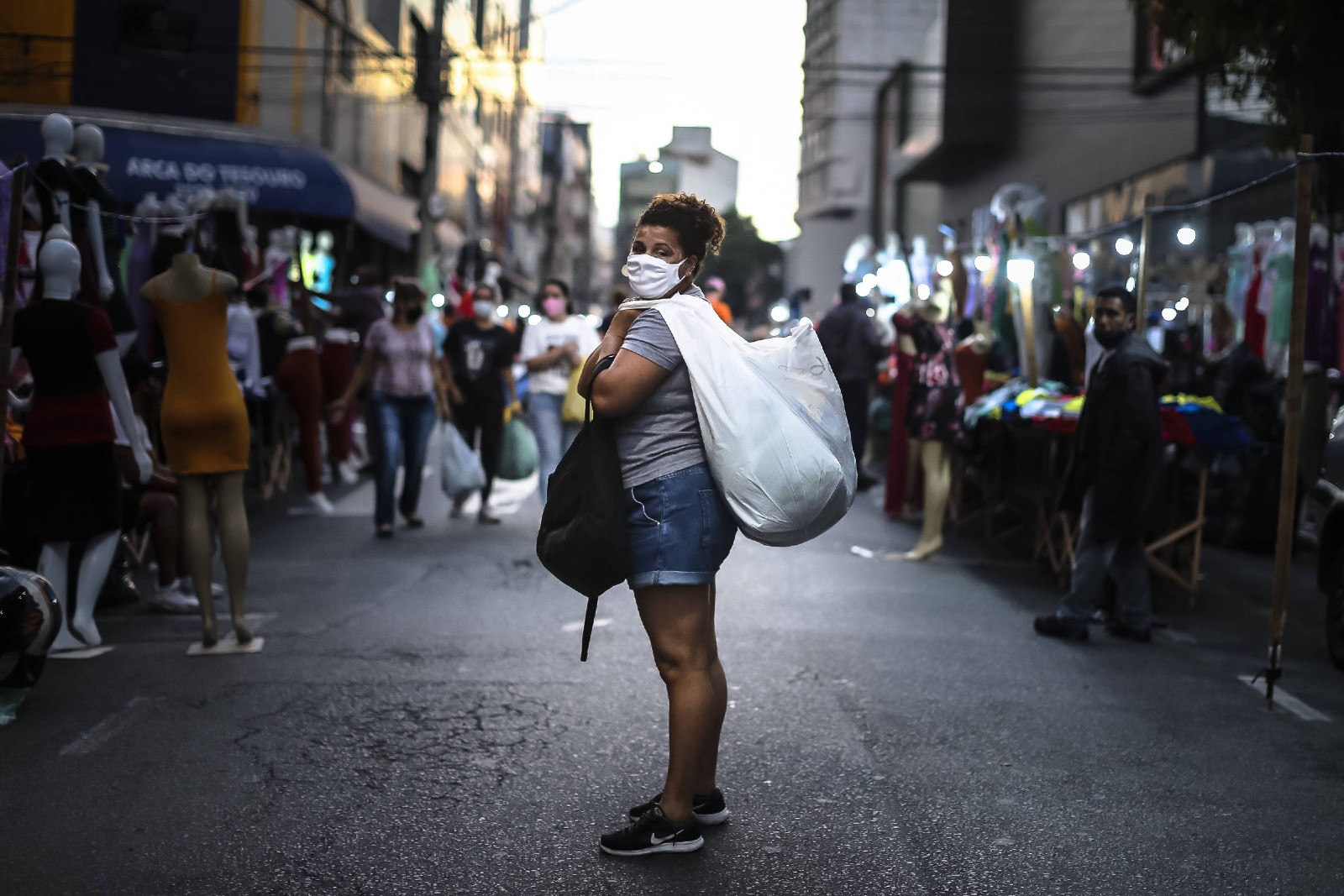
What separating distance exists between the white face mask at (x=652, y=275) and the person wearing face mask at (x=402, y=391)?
23.7 feet

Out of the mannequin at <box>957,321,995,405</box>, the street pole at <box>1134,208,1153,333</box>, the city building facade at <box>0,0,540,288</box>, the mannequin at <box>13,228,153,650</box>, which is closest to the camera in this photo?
the mannequin at <box>13,228,153,650</box>

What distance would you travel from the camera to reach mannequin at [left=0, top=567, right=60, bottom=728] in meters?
5.42

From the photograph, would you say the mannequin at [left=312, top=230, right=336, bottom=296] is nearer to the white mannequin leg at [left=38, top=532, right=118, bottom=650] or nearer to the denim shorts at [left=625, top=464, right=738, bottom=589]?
the white mannequin leg at [left=38, top=532, right=118, bottom=650]

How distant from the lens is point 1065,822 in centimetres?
463

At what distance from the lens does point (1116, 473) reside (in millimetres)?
7695

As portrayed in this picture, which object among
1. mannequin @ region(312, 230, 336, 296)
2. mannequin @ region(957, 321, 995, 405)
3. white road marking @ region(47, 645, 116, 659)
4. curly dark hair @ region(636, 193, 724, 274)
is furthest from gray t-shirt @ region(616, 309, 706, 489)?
mannequin @ region(312, 230, 336, 296)

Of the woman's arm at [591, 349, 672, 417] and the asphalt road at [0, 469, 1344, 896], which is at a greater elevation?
the woman's arm at [591, 349, 672, 417]

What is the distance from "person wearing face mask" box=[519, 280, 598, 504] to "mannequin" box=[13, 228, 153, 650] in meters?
5.19

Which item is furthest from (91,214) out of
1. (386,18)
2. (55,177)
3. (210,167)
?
(386,18)

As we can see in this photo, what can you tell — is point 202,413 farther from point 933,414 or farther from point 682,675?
point 933,414

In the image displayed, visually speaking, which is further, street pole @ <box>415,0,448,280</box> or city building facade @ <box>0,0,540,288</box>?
street pole @ <box>415,0,448,280</box>

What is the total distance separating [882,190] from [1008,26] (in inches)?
924

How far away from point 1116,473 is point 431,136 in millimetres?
19816

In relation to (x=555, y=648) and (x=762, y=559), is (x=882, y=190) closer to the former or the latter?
(x=762, y=559)
